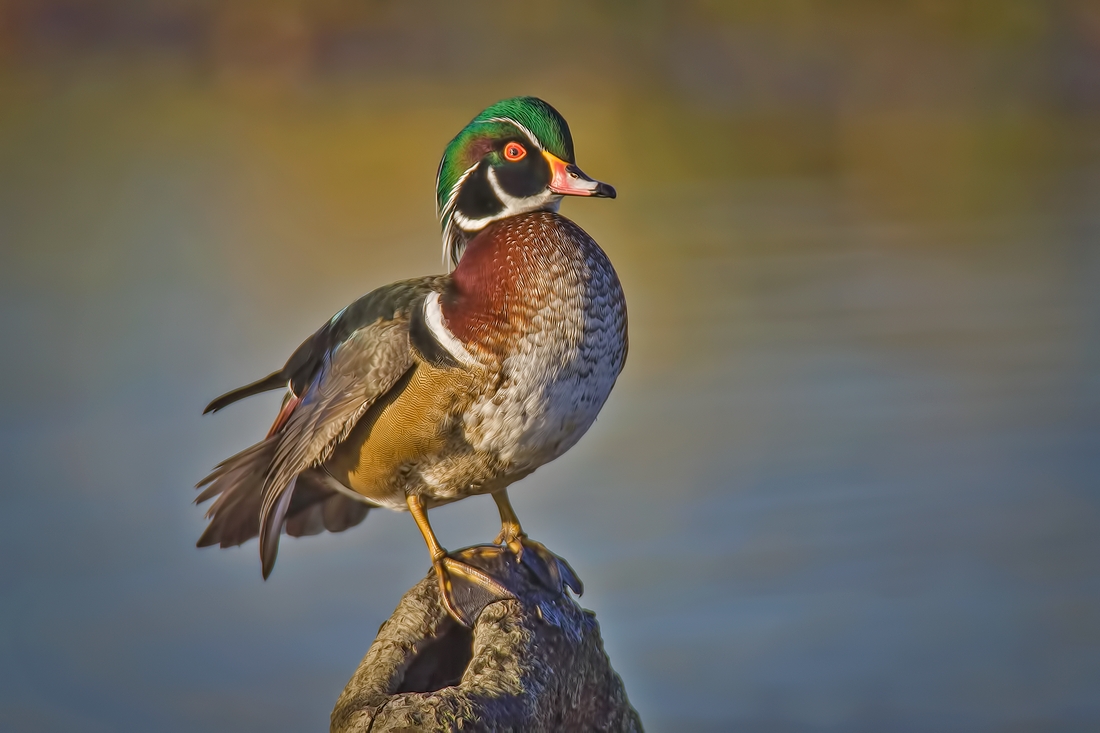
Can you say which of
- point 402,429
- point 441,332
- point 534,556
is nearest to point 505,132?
point 441,332

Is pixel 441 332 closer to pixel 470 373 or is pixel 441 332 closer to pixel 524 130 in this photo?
pixel 470 373

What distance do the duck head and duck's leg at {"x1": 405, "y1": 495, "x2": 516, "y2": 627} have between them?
595 mm

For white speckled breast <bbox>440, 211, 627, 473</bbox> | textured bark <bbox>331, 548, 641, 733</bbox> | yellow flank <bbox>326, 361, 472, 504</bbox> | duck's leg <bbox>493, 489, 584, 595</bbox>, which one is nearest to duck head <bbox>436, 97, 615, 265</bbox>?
white speckled breast <bbox>440, 211, 627, 473</bbox>

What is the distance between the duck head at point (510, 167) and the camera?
2488 millimetres

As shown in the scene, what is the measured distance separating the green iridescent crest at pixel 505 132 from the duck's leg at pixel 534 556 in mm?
588

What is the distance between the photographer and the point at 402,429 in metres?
2.37

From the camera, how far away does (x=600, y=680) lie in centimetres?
236

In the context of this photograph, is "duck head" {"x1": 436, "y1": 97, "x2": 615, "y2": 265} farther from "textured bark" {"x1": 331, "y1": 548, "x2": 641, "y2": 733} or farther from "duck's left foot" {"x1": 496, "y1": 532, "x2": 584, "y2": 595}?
"textured bark" {"x1": 331, "y1": 548, "x2": 641, "y2": 733}

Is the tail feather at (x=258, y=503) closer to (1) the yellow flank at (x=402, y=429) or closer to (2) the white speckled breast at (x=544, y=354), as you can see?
(1) the yellow flank at (x=402, y=429)

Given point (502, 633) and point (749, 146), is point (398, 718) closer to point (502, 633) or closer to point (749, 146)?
point (502, 633)

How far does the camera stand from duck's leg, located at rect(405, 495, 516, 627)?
237 cm

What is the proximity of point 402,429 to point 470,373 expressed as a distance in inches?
6.1

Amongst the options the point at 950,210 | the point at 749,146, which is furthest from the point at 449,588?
the point at 749,146

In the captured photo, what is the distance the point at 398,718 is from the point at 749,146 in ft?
22.8
